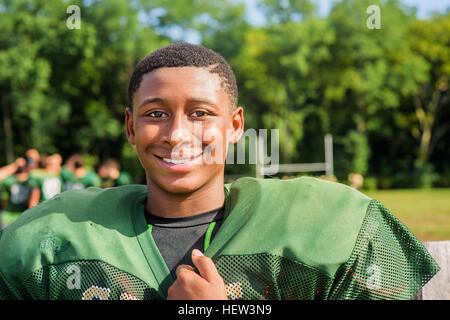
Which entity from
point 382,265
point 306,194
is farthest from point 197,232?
point 382,265

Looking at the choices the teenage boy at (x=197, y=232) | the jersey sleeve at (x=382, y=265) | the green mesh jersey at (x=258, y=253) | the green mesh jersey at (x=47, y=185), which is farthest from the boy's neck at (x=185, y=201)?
the green mesh jersey at (x=47, y=185)

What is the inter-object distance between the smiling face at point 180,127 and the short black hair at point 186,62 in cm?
2

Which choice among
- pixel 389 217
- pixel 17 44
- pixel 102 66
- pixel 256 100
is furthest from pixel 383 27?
pixel 389 217

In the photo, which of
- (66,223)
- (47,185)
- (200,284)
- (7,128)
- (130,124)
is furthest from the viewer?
(7,128)

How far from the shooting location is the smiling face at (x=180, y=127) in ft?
5.48

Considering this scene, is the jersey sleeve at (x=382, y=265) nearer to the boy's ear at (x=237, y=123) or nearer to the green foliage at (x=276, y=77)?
the boy's ear at (x=237, y=123)

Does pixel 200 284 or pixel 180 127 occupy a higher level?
pixel 180 127

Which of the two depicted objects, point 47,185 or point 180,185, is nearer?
point 180,185

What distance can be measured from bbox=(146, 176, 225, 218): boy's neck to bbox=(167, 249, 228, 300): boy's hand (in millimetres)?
323

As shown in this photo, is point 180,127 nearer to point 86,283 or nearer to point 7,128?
point 86,283

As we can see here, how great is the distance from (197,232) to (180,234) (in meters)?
0.06

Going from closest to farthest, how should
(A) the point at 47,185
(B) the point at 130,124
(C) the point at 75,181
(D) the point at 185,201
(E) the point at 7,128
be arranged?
(D) the point at 185,201, (B) the point at 130,124, (A) the point at 47,185, (C) the point at 75,181, (E) the point at 7,128

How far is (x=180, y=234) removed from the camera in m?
1.73
